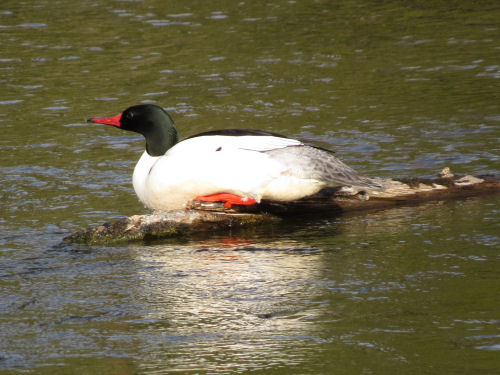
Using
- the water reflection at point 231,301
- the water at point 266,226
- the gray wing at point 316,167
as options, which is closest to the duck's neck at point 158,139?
the water at point 266,226

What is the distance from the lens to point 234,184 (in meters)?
7.48

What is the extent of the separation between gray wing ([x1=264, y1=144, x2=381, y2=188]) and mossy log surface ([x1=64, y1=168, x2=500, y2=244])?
3.3 inches

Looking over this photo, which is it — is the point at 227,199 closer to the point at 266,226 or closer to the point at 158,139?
the point at 266,226

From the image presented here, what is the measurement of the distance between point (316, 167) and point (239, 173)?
65 cm

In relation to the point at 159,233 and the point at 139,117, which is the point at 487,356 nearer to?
the point at 159,233

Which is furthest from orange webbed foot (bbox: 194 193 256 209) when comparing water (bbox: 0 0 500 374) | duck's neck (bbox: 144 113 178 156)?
duck's neck (bbox: 144 113 178 156)

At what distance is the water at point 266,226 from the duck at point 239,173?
30 centimetres

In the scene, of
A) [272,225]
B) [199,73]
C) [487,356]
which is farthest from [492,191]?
[199,73]

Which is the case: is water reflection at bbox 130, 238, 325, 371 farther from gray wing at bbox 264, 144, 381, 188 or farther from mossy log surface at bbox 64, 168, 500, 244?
gray wing at bbox 264, 144, 381, 188

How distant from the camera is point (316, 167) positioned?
7.59 metres

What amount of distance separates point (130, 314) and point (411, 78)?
25.1ft

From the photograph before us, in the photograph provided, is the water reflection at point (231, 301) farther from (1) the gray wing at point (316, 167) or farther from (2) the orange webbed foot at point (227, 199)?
(1) the gray wing at point (316, 167)

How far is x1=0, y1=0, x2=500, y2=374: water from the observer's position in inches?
198

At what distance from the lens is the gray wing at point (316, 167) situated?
24.8 ft
